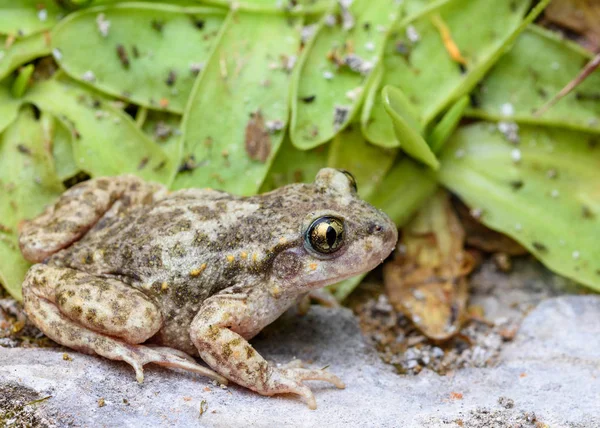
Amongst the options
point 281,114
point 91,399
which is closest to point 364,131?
point 281,114

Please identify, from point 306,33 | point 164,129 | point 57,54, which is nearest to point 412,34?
point 306,33

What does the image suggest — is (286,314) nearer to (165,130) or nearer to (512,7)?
(165,130)

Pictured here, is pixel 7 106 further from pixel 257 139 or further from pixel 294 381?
pixel 294 381

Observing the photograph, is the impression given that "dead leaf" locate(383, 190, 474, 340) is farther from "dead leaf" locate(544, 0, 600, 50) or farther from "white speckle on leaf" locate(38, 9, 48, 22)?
"white speckle on leaf" locate(38, 9, 48, 22)

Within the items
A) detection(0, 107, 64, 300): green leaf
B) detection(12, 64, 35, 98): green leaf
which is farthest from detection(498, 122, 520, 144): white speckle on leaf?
detection(12, 64, 35, 98): green leaf

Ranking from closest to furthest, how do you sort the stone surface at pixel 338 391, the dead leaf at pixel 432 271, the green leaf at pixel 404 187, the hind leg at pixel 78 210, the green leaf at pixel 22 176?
the stone surface at pixel 338 391 → the hind leg at pixel 78 210 → the green leaf at pixel 22 176 → the dead leaf at pixel 432 271 → the green leaf at pixel 404 187

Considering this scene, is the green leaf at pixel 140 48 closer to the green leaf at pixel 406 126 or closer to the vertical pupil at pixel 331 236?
the green leaf at pixel 406 126

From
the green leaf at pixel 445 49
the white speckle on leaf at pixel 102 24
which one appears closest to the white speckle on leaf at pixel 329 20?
the green leaf at pixel 445 49
